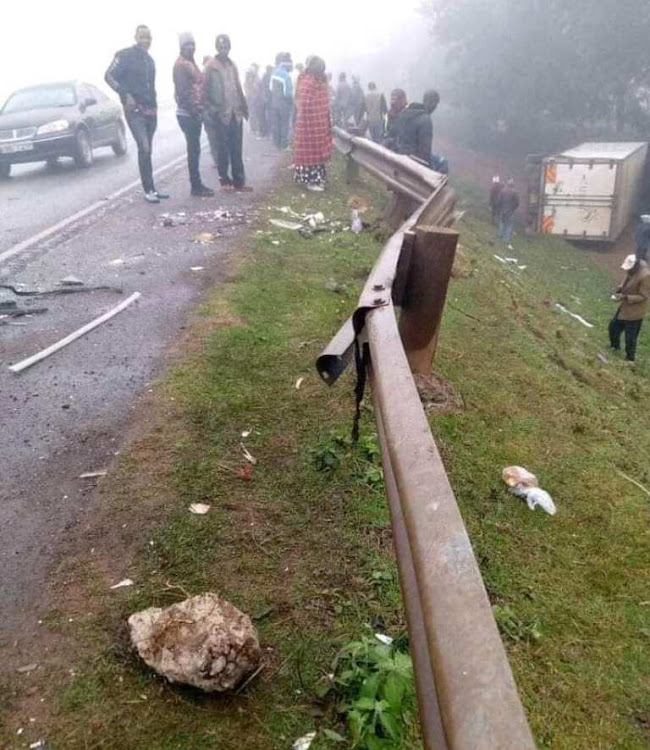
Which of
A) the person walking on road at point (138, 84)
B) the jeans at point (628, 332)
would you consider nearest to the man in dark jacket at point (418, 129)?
the person walking on road at point (138, 84)

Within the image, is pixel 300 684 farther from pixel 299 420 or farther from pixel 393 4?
pixel 393 4

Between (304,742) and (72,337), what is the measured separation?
3.47 metres

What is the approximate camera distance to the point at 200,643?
206 cm

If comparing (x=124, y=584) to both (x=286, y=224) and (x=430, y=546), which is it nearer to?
(x=430, y=546)

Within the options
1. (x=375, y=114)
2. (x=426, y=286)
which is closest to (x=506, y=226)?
(x=375, y=114)

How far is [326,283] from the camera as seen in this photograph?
594 cm

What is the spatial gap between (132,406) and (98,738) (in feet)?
6.73

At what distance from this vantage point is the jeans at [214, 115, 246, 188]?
9617 mm

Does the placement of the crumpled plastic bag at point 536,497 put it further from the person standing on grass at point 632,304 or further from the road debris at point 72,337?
the person standing on grass at point 632,304

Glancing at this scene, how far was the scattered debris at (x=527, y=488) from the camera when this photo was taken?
3275 mm

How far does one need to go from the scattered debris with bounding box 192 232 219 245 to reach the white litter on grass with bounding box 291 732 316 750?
583 centimetres

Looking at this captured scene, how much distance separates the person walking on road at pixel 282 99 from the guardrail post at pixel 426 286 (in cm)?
1349

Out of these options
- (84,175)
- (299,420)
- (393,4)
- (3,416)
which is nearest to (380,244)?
(299,420)

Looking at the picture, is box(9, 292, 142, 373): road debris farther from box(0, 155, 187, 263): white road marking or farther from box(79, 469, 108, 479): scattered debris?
box(0, 155, 187, 263): white road marking
